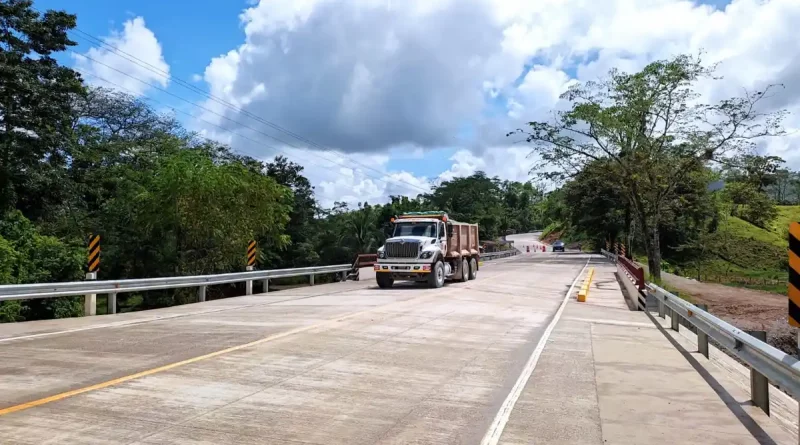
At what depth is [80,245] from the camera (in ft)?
113

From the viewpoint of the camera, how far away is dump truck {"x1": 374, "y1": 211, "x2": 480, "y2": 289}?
22969mm

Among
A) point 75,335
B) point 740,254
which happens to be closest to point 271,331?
point 75,335

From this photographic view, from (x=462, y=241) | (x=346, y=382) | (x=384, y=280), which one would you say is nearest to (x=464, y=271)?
(x=462, y=241)

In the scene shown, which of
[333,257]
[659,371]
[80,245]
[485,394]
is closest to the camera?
[485,394]

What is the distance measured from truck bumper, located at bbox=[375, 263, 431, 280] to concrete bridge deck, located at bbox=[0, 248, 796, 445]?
27.9ft

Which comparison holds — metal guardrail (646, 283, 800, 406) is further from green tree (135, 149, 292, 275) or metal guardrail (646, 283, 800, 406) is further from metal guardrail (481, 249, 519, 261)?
metal guardrail (481, 249, 519, 261)

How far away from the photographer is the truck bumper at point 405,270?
900 inches

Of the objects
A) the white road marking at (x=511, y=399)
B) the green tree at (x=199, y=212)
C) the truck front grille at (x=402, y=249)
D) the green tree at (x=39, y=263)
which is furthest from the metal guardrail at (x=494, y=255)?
the white road marking at (x=511, y=399)

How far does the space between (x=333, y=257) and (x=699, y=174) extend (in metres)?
31.6

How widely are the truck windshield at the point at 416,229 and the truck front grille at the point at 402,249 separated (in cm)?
98

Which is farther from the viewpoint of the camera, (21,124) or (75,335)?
(21,124)

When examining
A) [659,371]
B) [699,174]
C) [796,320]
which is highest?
[699,174]

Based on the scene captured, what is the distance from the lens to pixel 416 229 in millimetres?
24078

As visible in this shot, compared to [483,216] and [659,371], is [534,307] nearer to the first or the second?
[659,371]
